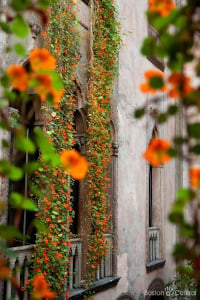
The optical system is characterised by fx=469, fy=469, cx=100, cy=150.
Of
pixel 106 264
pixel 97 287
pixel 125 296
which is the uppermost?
pixel 106 264

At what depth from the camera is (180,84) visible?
1.09 metres

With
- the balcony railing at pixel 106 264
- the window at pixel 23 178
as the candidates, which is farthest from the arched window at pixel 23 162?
the balcony railing at pixel 106 264

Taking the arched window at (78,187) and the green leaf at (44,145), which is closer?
the green leaf at (44,145)

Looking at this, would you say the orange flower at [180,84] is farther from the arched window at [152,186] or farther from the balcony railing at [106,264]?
the arched window at [152,186]

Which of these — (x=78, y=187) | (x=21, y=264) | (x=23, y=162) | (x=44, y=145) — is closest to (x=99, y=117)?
(x=78, y=187)

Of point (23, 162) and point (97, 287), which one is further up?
point (23, 162)

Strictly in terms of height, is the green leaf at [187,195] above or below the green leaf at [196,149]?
below

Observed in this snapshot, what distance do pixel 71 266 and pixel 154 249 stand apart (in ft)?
13.5

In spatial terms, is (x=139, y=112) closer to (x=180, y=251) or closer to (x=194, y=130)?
(x=194, y=130)

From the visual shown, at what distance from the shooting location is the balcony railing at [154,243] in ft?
31.9

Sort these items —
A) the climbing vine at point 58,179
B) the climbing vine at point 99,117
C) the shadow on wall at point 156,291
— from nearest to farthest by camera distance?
the climbing vine at point 58,179 → the climbing vine at point 99,117 → the shadow on wall at point 156,291

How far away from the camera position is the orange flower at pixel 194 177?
1.01 meters

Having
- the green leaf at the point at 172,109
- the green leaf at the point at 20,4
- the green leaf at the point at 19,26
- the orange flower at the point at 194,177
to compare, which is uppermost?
the green leaf at the point at 20,4

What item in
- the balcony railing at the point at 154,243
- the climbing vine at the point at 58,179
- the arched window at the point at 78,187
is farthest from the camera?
the balcony railing at the point at 154,243
